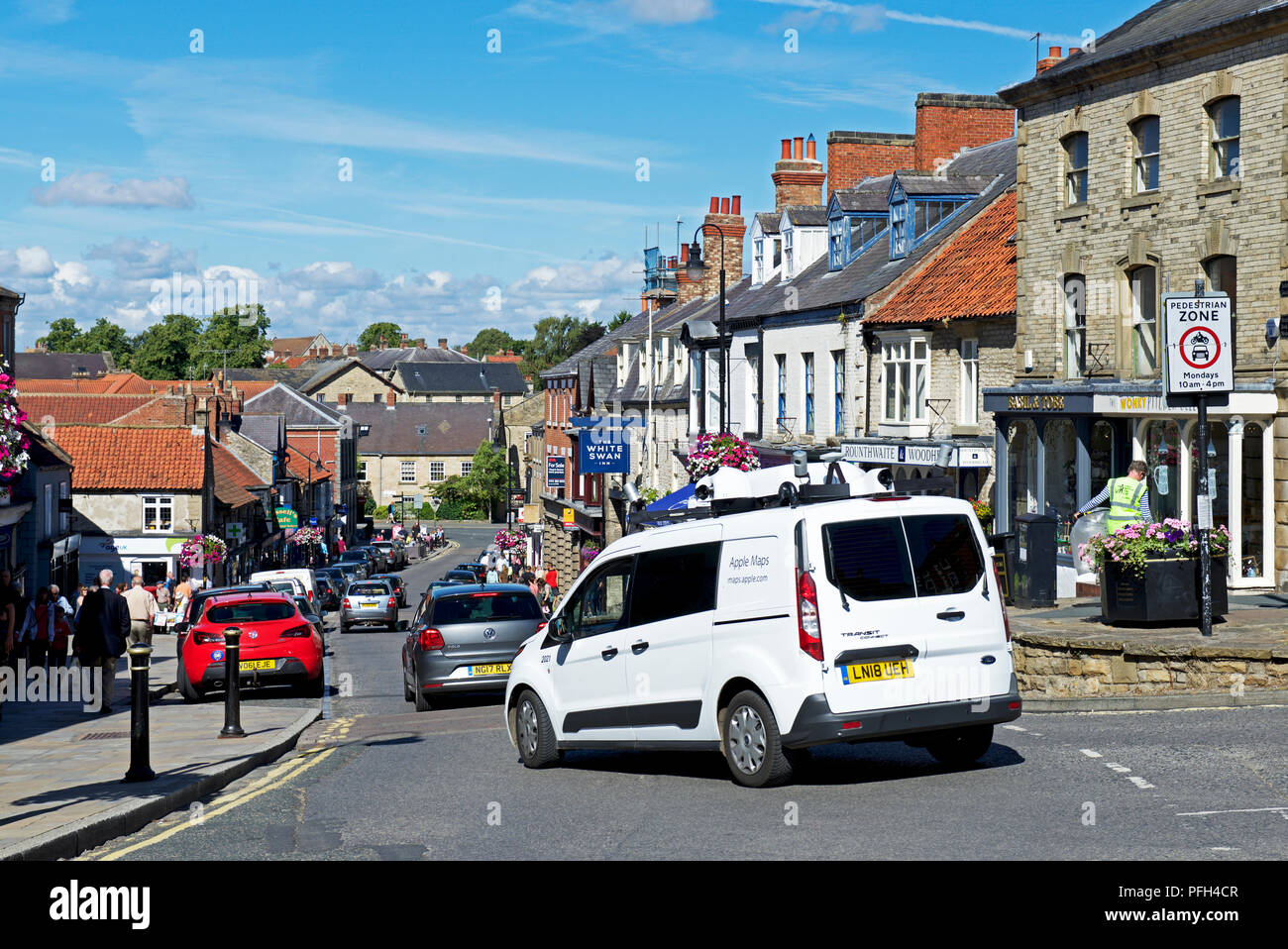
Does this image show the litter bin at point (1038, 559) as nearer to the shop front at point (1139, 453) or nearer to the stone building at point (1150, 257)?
the shop front at point (1139, 453)

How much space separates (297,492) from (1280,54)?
2751 inches

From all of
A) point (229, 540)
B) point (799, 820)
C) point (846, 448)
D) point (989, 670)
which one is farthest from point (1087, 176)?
point (229, 540)

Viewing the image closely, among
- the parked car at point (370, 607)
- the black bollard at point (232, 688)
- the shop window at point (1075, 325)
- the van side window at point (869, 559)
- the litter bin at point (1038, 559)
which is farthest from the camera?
the parked car at point (370, 607)

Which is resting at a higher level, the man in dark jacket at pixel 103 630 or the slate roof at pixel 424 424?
the slate roof at pixel 424 424

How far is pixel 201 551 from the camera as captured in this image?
5138 centimetres

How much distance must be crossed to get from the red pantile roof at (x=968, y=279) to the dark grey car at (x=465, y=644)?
46.6 ft

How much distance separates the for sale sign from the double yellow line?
32.3 feet

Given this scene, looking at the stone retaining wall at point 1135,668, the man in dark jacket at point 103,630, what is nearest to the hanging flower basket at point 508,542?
the man in dark jacket at point 103,630

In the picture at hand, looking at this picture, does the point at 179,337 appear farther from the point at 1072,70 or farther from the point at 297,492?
the point at 1072,70

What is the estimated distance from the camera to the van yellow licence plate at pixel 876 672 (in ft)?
31.1

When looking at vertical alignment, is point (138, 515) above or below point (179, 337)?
below

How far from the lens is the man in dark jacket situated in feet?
54.8

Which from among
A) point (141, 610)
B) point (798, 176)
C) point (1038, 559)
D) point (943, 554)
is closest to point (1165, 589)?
point (1038, 559)

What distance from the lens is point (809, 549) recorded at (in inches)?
374
